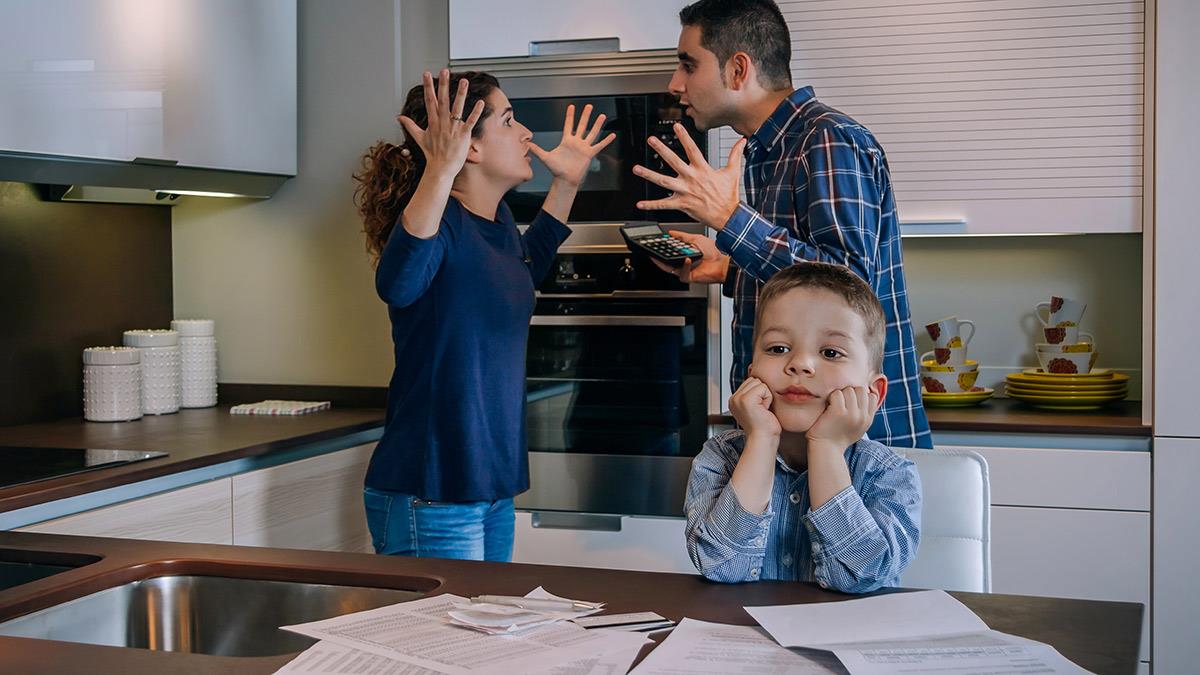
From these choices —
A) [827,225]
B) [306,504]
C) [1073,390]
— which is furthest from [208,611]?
[1073,390]

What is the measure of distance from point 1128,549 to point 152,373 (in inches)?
91.1

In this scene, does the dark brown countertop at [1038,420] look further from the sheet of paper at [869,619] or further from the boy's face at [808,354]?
the sheet of paper at [869,619]

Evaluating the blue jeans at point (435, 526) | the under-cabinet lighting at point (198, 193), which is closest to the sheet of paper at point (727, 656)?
the blue jeans at point (435, 526)

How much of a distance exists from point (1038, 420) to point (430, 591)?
1.79 m

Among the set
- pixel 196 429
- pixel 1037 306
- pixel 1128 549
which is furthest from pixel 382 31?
pixel 1128 549

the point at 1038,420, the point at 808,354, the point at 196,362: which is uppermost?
the point at 808,354

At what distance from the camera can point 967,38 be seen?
272cm

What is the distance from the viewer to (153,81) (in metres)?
2.59

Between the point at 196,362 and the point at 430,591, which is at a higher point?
the point at 196,362

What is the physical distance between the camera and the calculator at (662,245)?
2465mm

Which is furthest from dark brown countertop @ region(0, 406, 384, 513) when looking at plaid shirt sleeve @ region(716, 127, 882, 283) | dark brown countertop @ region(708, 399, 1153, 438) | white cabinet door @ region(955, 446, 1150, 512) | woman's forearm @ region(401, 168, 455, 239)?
white cabinet door @ region(955, 446, 1150, 512)

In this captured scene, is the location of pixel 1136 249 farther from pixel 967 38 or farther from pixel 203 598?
pixel 203 598

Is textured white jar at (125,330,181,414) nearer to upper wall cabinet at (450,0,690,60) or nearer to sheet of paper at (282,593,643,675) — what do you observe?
upper wall cabinet at (450,0,690,60)

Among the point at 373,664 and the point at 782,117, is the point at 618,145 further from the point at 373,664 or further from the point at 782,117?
the point at 373,664
